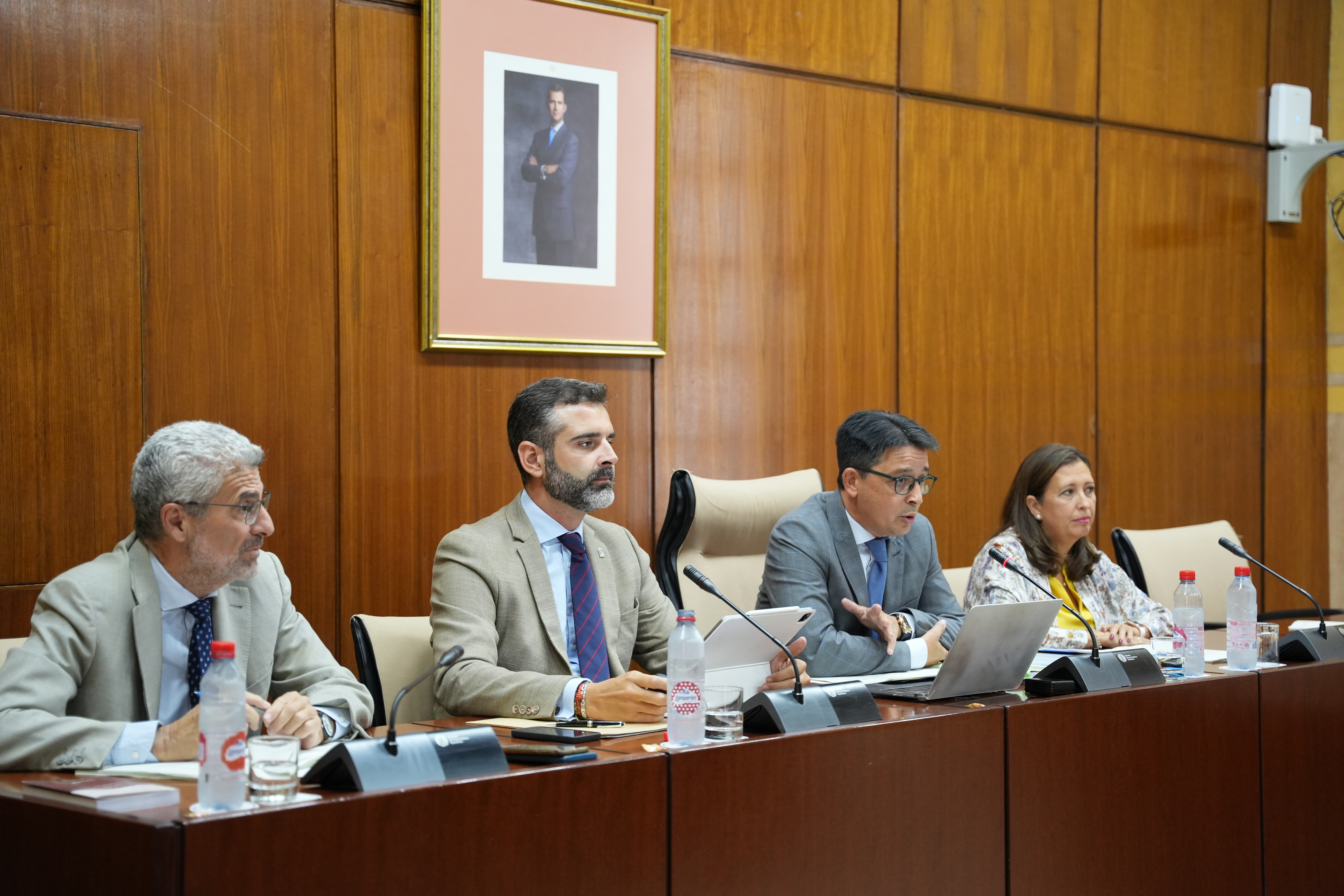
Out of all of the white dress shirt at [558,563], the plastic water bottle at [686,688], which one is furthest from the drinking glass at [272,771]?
the white dress shirt at [558,563]

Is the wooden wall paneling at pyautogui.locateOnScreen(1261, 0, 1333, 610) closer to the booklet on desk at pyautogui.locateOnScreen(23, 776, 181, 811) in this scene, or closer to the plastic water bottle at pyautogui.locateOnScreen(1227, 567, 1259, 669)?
the plastic water bottle at pyautogui.locateOnScreen(1227, 567, 1259, 669)

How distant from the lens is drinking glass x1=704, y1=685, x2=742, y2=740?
7.39ft

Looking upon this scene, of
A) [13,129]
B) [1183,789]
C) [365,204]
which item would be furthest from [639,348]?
[1183,789]

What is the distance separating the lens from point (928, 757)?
244 centimetres

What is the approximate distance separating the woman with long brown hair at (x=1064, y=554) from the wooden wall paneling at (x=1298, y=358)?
230 cm

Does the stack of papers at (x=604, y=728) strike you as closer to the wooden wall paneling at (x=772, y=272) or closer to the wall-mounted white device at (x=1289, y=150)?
the wooden wall paneling at (x=772, y=272)

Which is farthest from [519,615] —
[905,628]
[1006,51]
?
[1006,51]

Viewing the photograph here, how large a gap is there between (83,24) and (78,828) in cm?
233

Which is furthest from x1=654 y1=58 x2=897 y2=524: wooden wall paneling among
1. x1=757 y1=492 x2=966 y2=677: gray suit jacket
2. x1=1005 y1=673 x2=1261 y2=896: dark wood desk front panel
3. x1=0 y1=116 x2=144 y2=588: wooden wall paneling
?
x1=1005 y1=673 x2=1261 y2=896: dark wood desk front panel

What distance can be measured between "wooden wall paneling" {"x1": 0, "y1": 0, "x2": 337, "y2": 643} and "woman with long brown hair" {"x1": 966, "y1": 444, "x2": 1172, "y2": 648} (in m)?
1.88

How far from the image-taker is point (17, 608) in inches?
128

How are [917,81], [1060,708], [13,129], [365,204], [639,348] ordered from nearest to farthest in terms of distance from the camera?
[1060,708] → [13,129] → [365,204] → [639,348] → [917,81]

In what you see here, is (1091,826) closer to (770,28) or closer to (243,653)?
(243,653)

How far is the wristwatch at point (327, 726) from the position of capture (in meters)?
2.36
